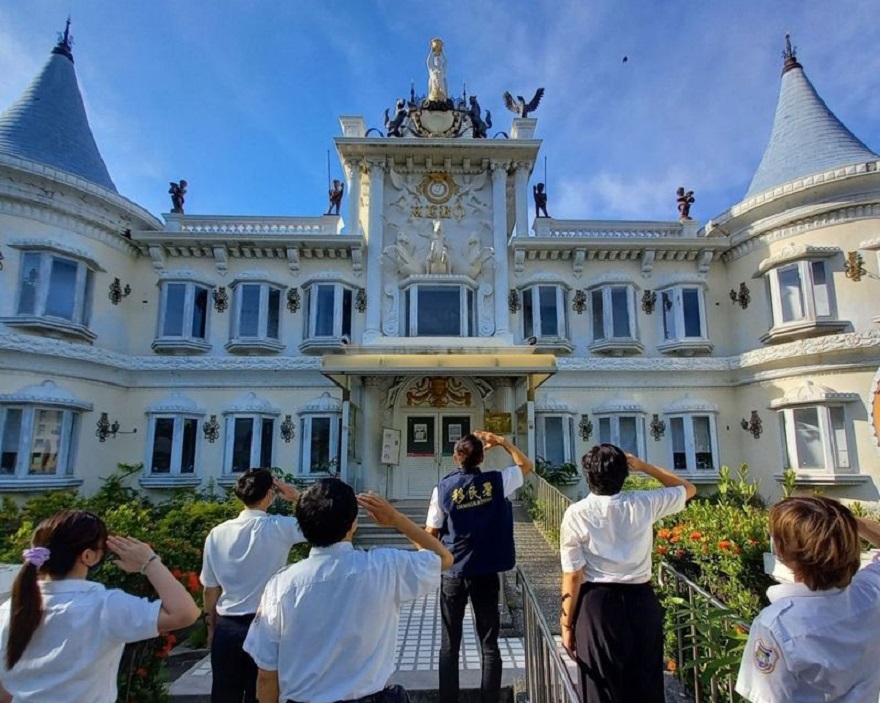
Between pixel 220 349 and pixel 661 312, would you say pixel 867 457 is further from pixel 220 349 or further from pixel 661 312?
pixel 220 349

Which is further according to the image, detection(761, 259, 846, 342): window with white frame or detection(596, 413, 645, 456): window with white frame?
detection(596, 413, 645, 456): window with white frame

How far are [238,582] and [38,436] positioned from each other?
10791 mm

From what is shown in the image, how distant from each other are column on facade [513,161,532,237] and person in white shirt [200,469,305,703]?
39.6ft

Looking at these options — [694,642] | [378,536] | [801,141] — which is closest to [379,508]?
[694,642]

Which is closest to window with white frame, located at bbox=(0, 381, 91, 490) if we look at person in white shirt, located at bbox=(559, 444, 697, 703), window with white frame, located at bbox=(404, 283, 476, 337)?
window with white frame, located at bbox=(404, 283, 476, 337)

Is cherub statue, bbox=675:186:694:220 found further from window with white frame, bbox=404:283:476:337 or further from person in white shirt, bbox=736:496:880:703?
person in white shirt, bbox=736:496:880:703

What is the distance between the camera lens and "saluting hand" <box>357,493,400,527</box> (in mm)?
2242

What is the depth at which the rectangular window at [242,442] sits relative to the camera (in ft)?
41.1

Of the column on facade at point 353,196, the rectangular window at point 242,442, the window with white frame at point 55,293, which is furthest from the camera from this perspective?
the column on facade at point 353,196

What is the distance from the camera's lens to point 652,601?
3039 millimetres

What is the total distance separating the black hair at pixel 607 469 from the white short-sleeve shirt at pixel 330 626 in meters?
1.53

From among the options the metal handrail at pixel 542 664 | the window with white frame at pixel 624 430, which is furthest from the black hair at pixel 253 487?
the window with white frame at pixel 624 430

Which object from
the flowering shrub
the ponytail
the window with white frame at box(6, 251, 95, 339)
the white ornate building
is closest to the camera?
the ponytail

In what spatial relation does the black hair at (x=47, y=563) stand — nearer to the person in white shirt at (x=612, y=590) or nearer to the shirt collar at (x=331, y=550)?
the shirt collar at (x=331, y=550)
